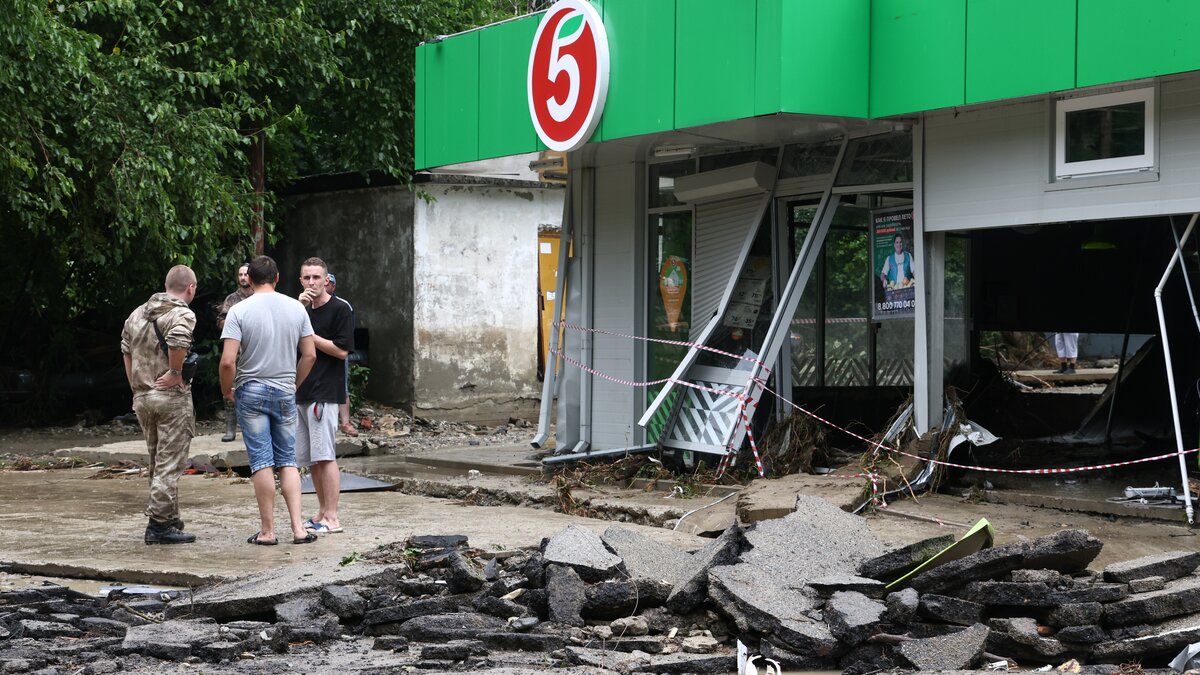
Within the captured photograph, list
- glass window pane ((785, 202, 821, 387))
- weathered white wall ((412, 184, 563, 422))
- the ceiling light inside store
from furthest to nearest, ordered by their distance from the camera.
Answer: weathered white wall ((412, 184, 563, 422)) < the ceiling light inside store < glass window pane ((785, 202, 821, 387))

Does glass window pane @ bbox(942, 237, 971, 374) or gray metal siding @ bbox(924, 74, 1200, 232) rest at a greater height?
gray metal siding @ bbox(924, 74, 1200, 232)

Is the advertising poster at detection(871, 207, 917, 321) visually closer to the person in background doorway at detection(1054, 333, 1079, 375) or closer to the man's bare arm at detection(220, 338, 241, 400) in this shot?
the man's bare arm at detection(220, 338, 241, 400)

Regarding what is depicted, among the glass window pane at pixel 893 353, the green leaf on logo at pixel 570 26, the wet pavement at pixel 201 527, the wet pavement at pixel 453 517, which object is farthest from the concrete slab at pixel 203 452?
the glass window pane at pixel 893 353

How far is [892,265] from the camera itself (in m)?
10.7

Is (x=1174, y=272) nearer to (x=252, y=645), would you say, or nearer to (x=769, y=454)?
(x=769, y=454)

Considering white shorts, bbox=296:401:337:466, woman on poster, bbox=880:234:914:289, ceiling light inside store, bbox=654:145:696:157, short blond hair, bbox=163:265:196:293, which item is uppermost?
ceiling light inside store, bbox=654:145:696:157

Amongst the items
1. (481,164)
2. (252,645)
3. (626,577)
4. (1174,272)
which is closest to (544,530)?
(626,577)

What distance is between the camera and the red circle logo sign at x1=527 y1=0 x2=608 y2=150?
37.4 ft

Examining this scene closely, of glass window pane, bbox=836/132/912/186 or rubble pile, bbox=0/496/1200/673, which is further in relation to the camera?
glass window pane, bbox=836/132/912/186

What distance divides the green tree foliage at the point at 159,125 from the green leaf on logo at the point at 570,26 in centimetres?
553

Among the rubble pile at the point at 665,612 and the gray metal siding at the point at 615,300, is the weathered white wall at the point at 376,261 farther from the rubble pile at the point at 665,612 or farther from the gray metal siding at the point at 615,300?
the rubble pile at the point at 665,612

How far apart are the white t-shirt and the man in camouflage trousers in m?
0.47

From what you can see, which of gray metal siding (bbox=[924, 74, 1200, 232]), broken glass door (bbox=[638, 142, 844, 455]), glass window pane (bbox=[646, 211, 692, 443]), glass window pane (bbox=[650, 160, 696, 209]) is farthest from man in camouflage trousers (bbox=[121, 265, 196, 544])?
gray metal siding (bbox=[924, 74, 1200, 232])

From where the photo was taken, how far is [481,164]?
44.9 ft
